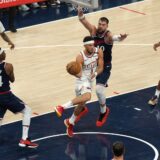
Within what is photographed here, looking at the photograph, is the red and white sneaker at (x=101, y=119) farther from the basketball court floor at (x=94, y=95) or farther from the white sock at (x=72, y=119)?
the white sock at (x=72, y=119)

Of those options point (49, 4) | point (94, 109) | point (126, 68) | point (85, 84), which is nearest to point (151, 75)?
point (126, 68)

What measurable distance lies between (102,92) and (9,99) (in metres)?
2.12

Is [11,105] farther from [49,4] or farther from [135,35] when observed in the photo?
[49,4]

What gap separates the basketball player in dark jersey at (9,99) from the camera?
43.4 ft

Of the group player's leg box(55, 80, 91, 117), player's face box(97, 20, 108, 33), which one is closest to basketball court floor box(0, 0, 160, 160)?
player's leg box(55, 80, 91, 117)

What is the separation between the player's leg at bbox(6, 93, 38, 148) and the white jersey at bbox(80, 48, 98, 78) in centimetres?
139

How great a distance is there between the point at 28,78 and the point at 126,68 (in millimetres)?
2697

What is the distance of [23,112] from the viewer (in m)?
13.6

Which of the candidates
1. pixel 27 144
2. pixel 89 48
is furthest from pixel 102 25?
pixel 27 144

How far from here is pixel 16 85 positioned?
677 inches

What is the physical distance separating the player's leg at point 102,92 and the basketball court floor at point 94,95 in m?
0.17

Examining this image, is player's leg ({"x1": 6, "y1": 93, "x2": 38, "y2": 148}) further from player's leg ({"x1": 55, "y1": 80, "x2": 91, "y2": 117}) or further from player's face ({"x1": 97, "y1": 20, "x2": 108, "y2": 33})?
player's face ({"x1": 97, "y1": 20, "x2": 108, "y2": 33})

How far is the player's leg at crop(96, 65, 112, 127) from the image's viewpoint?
14258 mm

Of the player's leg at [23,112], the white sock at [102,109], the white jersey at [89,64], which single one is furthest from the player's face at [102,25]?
the player's leg at [23,112]
